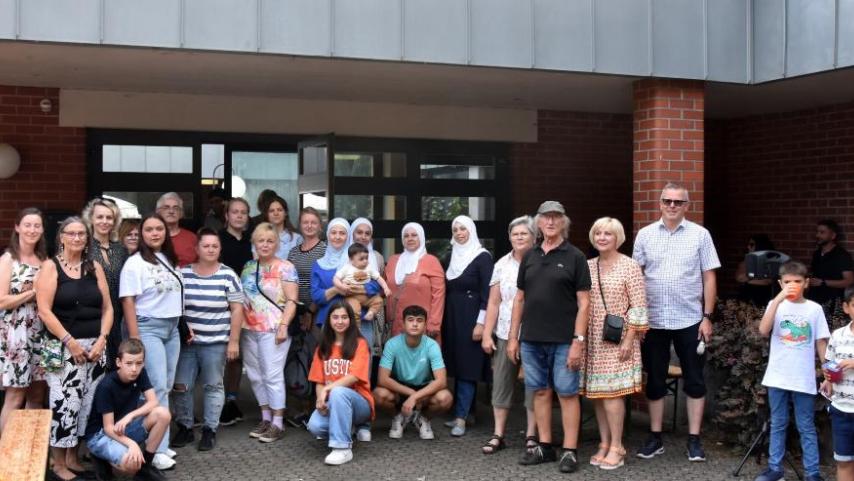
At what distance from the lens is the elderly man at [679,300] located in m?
6.57

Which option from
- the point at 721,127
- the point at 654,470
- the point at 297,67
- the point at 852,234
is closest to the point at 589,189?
the point at 721,127

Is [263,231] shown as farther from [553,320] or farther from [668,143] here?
[668,143]

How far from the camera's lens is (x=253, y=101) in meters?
9.88

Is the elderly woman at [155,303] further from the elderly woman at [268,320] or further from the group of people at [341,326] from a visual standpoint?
the elderly woman at [268,320]

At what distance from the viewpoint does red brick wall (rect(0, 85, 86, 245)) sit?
Result: 930 cm

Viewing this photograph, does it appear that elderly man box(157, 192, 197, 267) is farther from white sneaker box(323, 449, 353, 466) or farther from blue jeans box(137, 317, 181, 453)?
white sneaker box(323, 449, 353, 466)

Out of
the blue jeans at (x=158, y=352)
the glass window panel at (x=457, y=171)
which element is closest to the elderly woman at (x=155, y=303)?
the blue jeans at (x=158, y=352)

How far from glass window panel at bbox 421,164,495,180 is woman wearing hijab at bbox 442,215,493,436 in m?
3.39

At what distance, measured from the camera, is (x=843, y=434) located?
18.4 feet

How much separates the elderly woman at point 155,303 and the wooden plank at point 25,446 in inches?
33.6

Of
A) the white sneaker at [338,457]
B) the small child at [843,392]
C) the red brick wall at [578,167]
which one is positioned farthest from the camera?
the red brick wall at [578,167]

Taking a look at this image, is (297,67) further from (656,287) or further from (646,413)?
(646,413)

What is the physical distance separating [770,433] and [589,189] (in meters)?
5.40

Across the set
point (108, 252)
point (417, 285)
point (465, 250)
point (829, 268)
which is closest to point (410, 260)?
point (417, 285)
